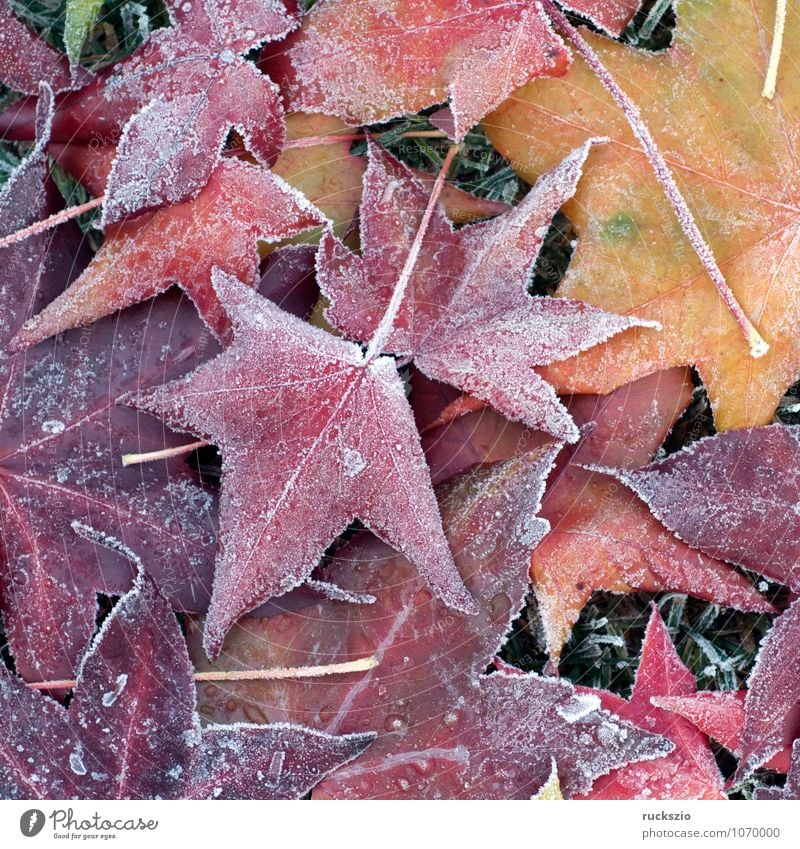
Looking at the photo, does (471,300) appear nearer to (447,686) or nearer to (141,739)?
(447,686)

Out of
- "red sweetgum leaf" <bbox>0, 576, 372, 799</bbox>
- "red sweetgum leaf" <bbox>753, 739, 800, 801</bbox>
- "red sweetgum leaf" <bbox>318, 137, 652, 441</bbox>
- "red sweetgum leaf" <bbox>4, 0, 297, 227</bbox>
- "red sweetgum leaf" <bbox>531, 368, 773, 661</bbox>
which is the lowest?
"red sweetgum leaf" <bbox>753, 739, 800, 801</bbox>

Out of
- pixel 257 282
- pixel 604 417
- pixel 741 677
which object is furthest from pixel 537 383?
pixel 741 677

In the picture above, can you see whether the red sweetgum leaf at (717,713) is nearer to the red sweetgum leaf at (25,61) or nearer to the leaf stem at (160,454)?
the leaf stem at (160,454)

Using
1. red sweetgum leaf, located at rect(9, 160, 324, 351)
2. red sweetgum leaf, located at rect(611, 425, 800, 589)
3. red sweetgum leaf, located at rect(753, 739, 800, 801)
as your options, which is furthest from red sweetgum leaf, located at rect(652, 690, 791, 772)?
red sweetgum leaf, located at rect(9, 160, 324, 351)

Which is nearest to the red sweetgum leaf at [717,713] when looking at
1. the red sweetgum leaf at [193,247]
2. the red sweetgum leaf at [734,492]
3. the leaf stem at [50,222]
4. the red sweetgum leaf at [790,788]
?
the red sweetgum leaf at [790,788]

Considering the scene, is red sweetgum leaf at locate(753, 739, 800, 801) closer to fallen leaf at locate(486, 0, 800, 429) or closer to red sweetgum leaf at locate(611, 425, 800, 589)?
red sweetgum leaf at locate(611, 425, 800, 589)

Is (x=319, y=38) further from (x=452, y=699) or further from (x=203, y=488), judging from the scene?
(x=452, y=699)
